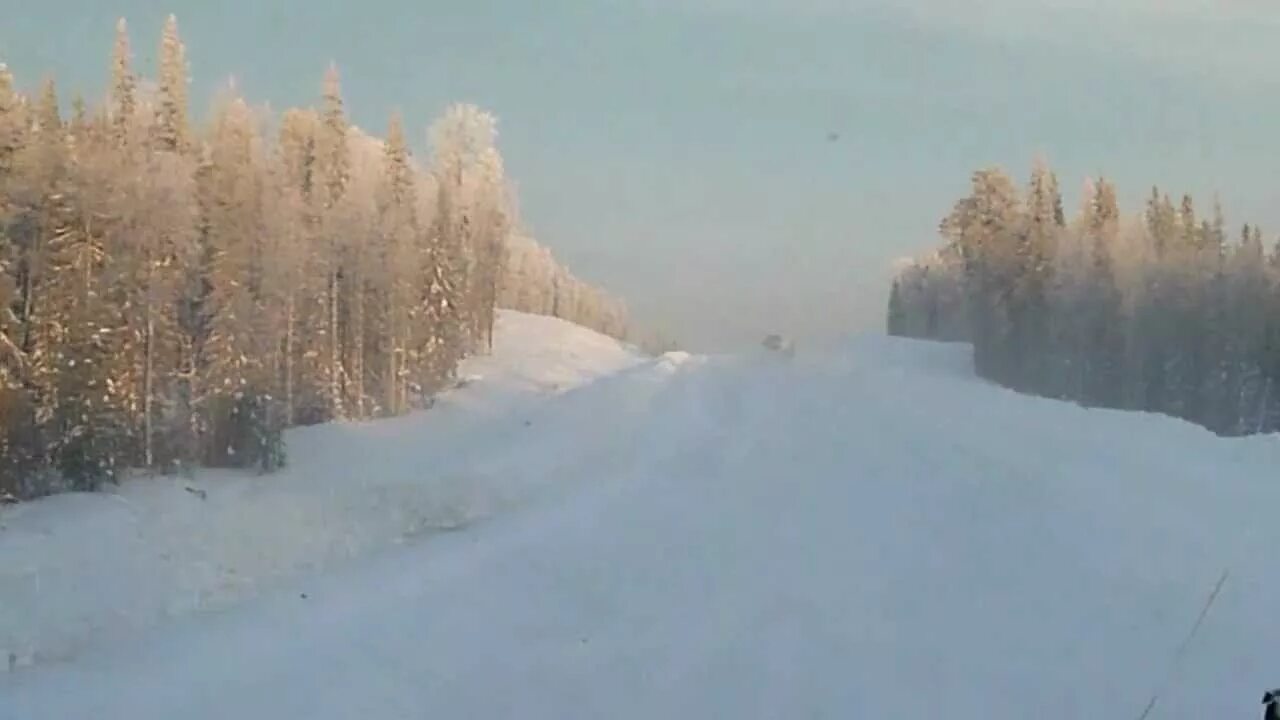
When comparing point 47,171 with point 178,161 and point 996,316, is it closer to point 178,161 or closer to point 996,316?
point 178,161

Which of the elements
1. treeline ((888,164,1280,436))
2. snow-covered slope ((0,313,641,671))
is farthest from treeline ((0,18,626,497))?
treeline ((888,164,1280,436))

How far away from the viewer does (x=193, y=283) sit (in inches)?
1567

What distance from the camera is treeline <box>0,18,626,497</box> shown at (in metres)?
31.8

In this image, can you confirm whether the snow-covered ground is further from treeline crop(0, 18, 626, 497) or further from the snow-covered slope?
treeline crop(0, 18, 626, 497)

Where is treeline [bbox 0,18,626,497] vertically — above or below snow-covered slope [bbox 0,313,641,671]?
above

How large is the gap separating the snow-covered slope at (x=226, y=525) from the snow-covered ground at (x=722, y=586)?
0.52ft

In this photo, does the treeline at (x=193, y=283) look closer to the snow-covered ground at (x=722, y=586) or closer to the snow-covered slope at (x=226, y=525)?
the snow-covered slope at (x=226, y=525)

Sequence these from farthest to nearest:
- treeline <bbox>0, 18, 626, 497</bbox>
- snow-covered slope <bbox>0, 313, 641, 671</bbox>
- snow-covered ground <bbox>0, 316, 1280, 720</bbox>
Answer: treeline <bbox>0, 18, 626, 497</bbox>, snow-covered slope <bbox>0, 313, 641, 671</bbox>, snow-covered ground <bbox>0, 316, 1280, 720</bbox>

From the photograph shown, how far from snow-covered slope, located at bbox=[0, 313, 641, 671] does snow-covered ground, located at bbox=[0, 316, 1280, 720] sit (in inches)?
6.2

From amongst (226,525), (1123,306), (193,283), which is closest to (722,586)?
(226,525)

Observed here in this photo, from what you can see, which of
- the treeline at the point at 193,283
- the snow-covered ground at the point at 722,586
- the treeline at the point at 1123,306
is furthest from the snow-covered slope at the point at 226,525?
the treeline at the point at 1123,306

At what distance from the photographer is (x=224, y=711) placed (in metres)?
12.6

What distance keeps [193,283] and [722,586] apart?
27312 millimetres

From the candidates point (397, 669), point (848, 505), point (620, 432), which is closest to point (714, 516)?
point (848, 505)
